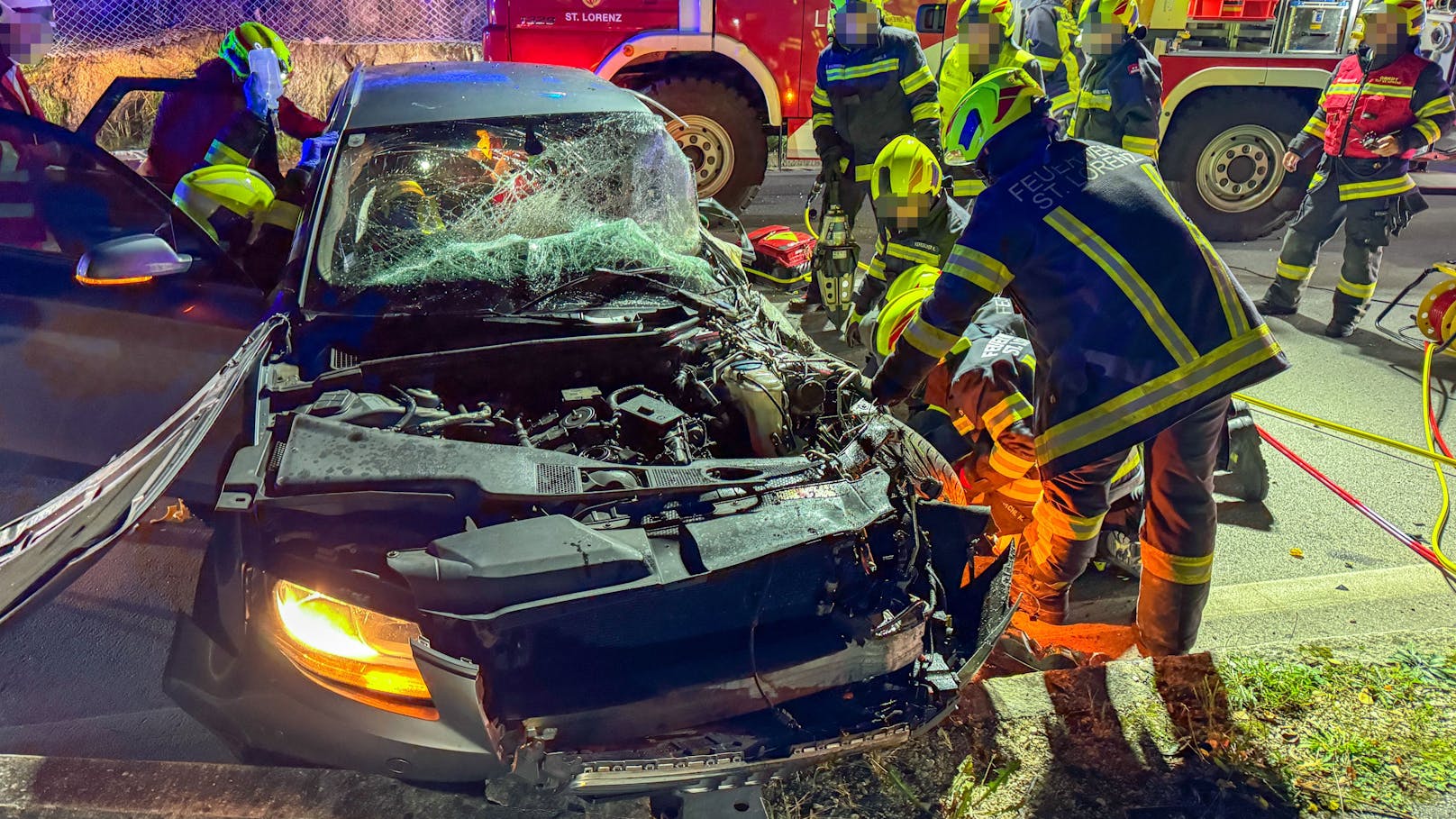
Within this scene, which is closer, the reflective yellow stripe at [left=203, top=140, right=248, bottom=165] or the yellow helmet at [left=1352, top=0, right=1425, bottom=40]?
the reflective yellow stripe at [left=203, top=140, right=248, bottom=165]

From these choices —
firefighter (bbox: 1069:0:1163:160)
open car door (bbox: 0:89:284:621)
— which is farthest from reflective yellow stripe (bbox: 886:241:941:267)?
firefighter (bbox: 1069:0:1163:160)

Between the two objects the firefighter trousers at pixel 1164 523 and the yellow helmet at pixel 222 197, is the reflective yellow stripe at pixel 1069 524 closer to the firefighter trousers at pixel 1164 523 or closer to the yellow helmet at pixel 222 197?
the firefighter trousers at pixel 1164 523

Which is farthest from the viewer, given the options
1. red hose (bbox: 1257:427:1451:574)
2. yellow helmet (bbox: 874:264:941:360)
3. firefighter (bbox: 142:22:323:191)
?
firefighter (bbox: 142:22:323:191)

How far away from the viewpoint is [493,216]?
292cm

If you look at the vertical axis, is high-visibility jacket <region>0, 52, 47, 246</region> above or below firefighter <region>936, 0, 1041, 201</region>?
below

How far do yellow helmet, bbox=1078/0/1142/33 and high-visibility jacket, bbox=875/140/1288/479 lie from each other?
451 centimetres

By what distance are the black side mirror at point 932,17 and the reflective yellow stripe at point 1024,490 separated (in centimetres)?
548

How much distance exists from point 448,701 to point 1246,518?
3408 mm

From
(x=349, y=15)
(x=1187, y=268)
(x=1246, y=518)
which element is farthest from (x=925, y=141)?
(x=349, y=15)

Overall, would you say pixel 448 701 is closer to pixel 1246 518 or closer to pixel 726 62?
pixel 1246 518

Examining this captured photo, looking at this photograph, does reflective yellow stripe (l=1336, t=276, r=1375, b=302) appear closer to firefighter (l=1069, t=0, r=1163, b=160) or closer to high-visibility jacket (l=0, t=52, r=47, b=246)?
firefighter (l=1069, t=0, r=1163, b=160)

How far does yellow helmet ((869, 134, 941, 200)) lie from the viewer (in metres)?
4.12

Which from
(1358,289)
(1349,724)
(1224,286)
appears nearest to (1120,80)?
(1358,289)

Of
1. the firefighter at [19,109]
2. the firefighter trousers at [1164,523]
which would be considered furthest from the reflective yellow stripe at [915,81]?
the firefighter at [19,109]
